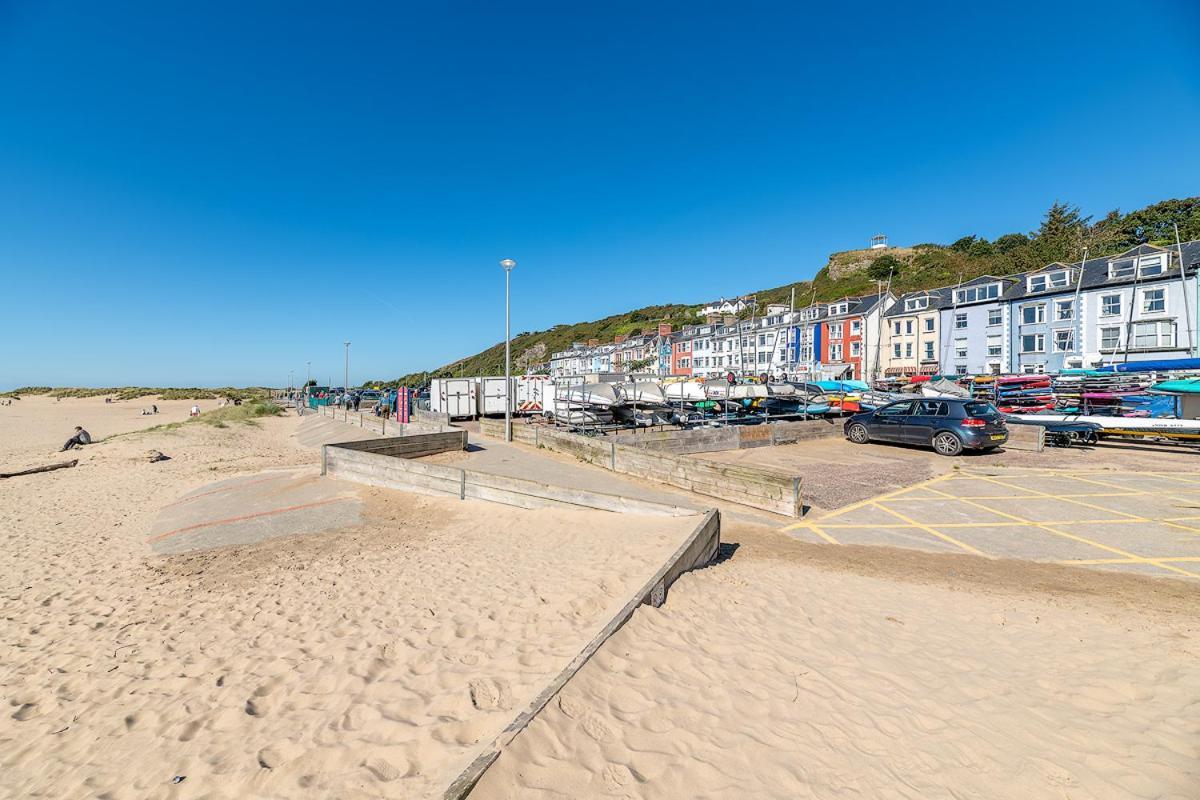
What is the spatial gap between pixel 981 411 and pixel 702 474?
11.2 m

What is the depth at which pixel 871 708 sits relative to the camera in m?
3.63

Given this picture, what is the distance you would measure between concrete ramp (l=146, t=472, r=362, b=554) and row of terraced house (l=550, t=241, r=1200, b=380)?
3002 centimetres

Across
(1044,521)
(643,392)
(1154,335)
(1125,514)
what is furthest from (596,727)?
(1154,335)

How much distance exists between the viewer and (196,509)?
36.8 feet

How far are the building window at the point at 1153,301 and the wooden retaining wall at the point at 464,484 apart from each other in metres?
48.6

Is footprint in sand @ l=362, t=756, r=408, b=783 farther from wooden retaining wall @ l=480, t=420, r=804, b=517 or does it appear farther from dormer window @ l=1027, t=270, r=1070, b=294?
dormer window @ l=1027, t=270, r=1070, b=294

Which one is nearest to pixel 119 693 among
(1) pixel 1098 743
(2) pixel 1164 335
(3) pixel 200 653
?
(3) pixel 200 653

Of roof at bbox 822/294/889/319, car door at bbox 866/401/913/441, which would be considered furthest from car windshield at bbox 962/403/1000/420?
roof at bbox 822/294/889/319

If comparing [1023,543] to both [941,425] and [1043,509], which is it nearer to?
[1043,509]

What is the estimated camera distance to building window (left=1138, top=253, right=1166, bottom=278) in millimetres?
34878

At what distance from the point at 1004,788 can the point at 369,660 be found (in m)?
4.97

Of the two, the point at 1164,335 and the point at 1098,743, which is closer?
the point at 1098,743

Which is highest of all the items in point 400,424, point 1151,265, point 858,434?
point 1151,265

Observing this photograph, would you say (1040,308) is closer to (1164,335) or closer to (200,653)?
(1164,335)
